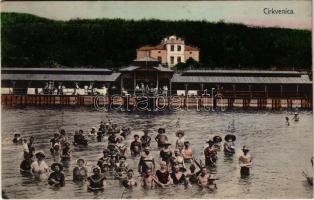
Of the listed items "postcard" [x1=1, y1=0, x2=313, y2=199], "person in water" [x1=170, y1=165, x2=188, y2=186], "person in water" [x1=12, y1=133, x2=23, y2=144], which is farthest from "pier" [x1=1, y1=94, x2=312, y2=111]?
"person in water" [x1=170, y1=165, x2=188, y2=186]

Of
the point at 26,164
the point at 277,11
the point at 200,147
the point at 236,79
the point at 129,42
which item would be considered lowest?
the point at 26,164

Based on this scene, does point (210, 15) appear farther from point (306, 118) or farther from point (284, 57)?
point (306, 118)

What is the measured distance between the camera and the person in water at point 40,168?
3.69m

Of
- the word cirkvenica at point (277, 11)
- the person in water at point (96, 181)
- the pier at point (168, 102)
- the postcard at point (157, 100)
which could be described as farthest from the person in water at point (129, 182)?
the word cirkvenica at point (277, 11)

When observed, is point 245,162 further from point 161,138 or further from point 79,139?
point 79,139

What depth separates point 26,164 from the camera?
3.71 meters

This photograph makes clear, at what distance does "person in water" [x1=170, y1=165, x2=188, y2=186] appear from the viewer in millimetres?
3680

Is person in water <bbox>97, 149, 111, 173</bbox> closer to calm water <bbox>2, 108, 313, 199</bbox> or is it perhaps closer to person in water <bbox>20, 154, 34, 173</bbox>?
calm water <bbox>2, 108, 313, 199</bbox>

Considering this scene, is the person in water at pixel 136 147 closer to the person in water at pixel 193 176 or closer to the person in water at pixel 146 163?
the person in water at pixel 146 163

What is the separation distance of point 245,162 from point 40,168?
1356 millimetres

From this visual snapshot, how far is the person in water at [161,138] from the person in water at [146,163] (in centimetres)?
9

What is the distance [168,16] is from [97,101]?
758 millimetres

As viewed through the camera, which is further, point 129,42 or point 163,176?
point 129,42

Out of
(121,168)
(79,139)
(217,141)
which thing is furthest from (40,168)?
(217,141)
